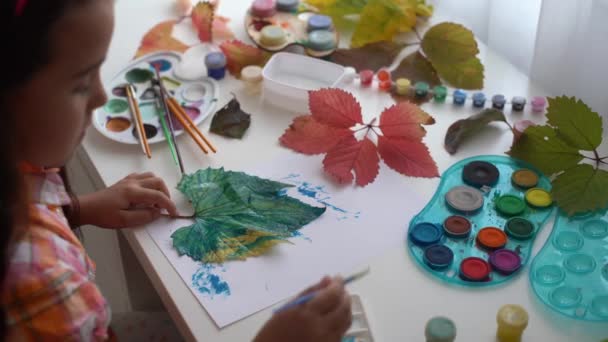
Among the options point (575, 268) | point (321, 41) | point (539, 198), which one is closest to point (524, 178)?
point (539, 198)

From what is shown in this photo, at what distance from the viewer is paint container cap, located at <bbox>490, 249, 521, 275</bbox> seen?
27.5 inches

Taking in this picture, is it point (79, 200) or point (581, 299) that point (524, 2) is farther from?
point (79, 200)

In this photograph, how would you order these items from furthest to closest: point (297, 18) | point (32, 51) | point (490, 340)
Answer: point (297, 18), point (490, 340), point (32, 51)

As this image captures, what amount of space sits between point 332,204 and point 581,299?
0.88 feet

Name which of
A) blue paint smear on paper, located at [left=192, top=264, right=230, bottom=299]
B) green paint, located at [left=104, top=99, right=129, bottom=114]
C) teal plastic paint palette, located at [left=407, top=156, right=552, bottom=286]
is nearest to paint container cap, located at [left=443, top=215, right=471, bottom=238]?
teal plastic paint palette, located at [left=407, top=156, right=552, bottom=286]

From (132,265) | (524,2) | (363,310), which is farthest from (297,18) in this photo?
(363,310)

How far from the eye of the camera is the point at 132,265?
962mm

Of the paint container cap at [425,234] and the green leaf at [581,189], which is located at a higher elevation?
the green leaf at [581,189]

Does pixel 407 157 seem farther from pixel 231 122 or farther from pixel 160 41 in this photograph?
pixel 160 41

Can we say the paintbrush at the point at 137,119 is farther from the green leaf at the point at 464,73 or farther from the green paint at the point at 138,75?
the green leaf at the point at 464,73

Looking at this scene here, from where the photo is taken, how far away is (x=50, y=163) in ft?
2.03

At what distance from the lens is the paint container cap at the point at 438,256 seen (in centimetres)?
71

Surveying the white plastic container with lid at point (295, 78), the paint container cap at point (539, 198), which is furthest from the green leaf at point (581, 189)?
the white plastic container with lid at point (295, 78)

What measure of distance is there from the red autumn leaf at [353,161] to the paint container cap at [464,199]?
0.09 m
